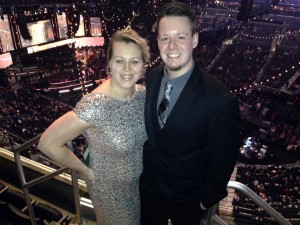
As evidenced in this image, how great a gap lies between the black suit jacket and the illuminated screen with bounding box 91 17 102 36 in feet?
62.5

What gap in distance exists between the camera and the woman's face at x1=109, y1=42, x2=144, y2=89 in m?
1.90

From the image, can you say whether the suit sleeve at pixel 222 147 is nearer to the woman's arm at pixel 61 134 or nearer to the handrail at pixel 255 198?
the handrail at pixel 255 198

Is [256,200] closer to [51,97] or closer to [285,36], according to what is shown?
Answer: [51,97]

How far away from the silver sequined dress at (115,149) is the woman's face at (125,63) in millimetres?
169

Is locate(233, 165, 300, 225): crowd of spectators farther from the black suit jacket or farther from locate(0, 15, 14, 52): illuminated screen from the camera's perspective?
locate(0, 15, 14, 52): illuminated screen

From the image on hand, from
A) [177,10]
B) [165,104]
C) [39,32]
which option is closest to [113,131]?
[165,104]

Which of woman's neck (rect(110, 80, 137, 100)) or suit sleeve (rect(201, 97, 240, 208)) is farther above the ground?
woman's neck (rect(110, 80, 137, 100))

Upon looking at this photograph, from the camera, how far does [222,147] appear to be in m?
1.72

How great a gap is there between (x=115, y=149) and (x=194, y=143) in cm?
57

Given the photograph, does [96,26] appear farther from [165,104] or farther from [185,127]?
[185,127]

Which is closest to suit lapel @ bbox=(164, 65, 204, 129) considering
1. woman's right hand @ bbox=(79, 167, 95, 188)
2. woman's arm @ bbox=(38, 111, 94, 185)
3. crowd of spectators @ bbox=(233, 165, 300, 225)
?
woman's arm @ bbox=(38, 111, 94, 185)

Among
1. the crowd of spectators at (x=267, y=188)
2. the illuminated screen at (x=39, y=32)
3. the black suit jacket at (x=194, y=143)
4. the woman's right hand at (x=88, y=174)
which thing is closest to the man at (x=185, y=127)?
the black suit jacket at (x=194, y=143)

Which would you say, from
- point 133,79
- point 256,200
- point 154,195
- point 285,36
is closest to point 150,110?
point 133,79

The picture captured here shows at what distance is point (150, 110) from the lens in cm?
194
